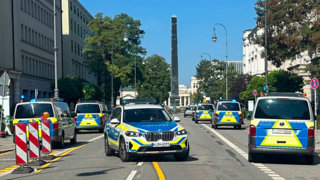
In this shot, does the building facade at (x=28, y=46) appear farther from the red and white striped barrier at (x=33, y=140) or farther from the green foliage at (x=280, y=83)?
the red and white striped barrier at (x=33, y=140)

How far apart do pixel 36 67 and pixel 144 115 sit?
51296mm

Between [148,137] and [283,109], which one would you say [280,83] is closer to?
[283,109]

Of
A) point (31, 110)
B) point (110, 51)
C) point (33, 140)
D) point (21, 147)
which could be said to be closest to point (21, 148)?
point (21, 147)

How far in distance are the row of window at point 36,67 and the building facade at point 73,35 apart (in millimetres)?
4781

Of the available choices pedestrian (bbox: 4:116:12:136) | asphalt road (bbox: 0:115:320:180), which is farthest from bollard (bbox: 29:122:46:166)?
pedestrian (bbox: 4:116:12:136)

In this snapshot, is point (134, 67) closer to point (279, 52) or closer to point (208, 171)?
point (279, 52)

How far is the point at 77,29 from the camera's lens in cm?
9300

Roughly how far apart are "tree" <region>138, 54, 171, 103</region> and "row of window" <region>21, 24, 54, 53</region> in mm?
63178

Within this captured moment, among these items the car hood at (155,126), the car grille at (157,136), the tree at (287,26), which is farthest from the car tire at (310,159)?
the tree at (287,26)

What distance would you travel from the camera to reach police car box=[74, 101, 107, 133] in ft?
105

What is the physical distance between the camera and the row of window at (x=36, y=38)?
5950 cm

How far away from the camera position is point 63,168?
541 inches

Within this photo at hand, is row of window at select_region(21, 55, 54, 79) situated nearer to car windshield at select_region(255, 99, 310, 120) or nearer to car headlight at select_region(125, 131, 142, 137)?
car headlight at select_region(125, 131, 142, 137)

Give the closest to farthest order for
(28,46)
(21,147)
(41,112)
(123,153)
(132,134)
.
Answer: (21,147)
(132,134)
(123,153)
(41,112)
(28,46)
